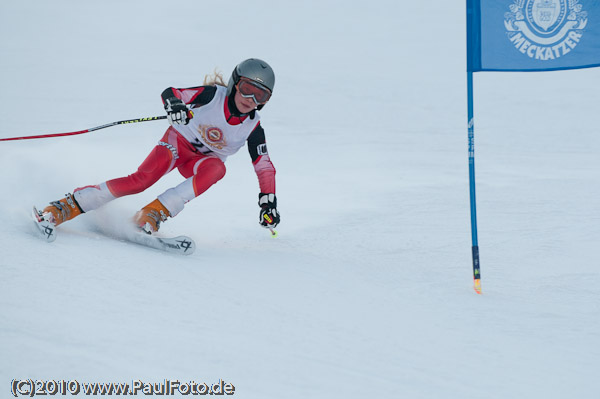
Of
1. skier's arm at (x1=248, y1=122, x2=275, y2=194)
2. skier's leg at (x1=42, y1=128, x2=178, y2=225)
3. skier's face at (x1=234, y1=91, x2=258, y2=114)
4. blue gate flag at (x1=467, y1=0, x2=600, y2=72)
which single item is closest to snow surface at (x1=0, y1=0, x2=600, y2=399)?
skier's leg at (x1=42, y1=128, x2=178, y2=225)

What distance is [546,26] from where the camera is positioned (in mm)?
3678

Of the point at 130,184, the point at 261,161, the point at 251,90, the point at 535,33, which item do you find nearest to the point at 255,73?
the point at 251,90

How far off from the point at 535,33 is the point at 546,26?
0.07 meters

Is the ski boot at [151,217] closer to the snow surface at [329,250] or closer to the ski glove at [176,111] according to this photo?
the snow surface at [329,250]

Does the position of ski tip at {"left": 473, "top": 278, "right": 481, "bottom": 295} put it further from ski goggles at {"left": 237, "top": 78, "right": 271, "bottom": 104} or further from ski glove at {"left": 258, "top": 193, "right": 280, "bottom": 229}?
ski goggles at {"left": 237, "top": 78, "right": 271, "bottom": 104}

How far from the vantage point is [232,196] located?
6.46m

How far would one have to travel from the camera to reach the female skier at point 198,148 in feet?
13.2

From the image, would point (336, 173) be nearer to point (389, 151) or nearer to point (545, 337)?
point (389, 151)

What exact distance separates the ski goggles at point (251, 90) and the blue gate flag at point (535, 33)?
1.26 m

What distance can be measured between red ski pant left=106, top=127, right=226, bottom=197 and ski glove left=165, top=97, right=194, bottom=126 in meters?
0.39

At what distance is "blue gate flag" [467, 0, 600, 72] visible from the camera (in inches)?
145

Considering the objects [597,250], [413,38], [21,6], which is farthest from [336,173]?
[21,6]

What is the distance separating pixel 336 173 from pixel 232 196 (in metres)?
1.55

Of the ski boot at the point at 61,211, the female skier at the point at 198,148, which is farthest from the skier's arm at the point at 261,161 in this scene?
the ski boot at the point at 61,211
